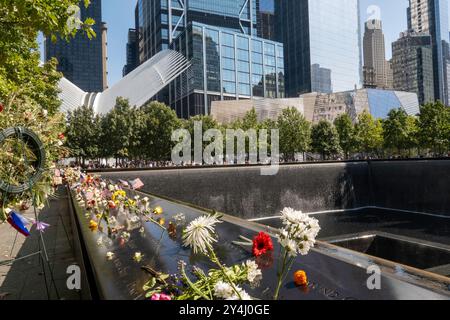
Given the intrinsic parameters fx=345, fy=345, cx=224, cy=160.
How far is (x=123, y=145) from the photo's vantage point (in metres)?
37.7

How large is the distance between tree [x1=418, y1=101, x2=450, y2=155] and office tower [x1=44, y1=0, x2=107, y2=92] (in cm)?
16391

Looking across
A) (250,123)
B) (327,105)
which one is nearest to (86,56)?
(327,105)

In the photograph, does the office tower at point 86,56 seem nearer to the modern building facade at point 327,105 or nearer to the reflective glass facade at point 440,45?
the modern building facade at point 327,105

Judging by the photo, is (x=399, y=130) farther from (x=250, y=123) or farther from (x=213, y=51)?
(x=213, y=51)

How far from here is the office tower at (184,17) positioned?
360 feet

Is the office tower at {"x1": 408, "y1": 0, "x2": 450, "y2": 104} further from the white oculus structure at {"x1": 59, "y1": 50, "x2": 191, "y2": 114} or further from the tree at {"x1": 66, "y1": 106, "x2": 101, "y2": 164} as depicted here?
the tree at {"x1": 66, "y1": 106, "x2": 101, "y2": 164}

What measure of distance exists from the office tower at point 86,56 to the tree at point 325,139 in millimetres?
153275

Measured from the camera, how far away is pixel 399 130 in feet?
152

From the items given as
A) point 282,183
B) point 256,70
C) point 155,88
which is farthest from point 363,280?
point 256,70

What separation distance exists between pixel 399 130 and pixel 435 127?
533cm

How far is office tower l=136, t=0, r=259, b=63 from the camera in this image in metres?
110

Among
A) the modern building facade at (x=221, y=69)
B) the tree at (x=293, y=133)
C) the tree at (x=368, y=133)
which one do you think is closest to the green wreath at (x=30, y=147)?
the tree at (x=293, y=133)
